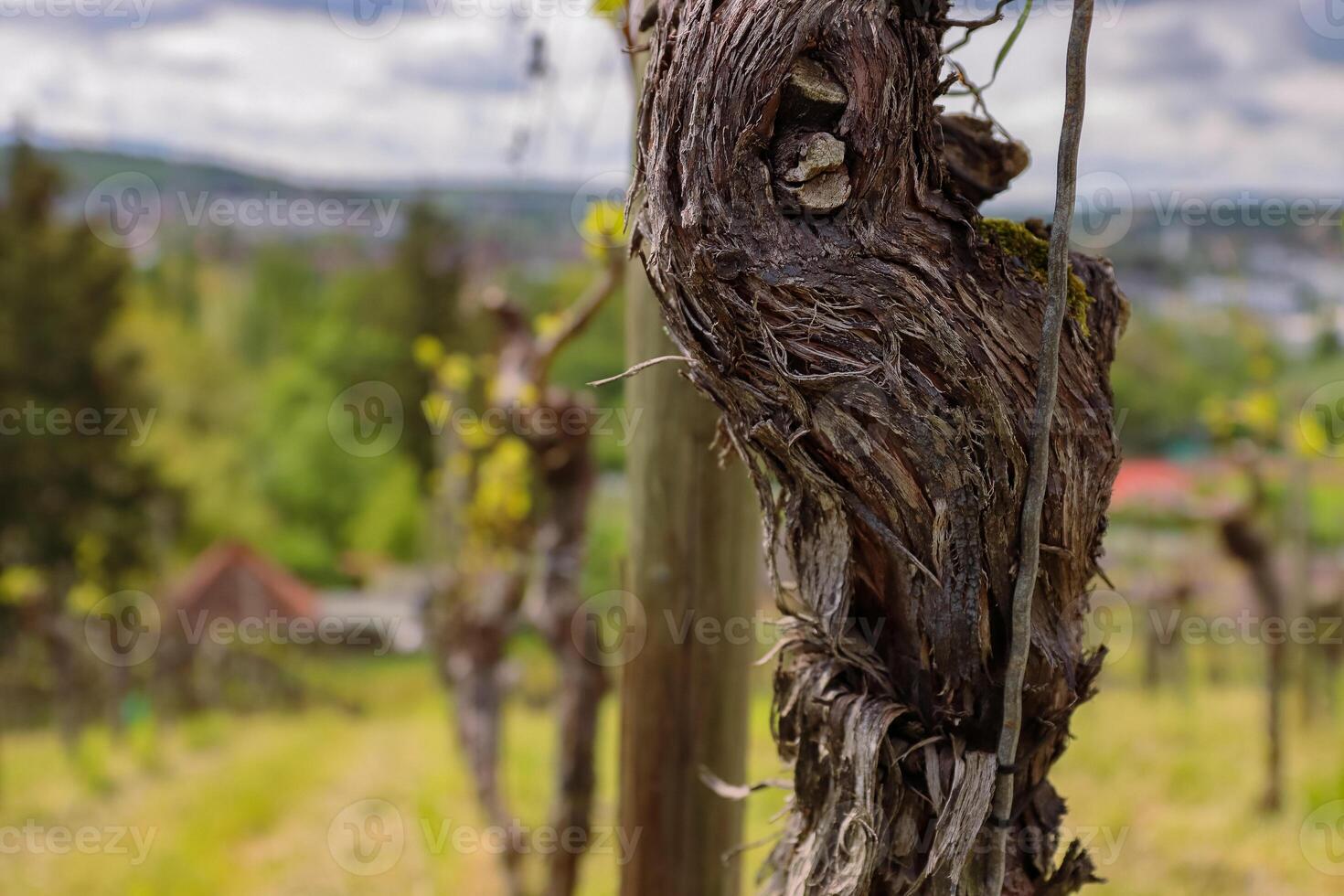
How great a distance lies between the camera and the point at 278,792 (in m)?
5.77

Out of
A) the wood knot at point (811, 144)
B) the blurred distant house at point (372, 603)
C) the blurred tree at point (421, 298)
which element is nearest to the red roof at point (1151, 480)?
the wood knot at point (811, 144)

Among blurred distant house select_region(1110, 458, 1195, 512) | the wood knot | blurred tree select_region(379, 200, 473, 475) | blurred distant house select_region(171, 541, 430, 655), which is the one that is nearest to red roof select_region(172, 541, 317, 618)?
blurred distant house select_region(171, 541, 430, 655)

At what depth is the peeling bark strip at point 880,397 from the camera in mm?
894

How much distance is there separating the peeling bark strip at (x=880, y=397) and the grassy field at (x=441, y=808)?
2.09 metres

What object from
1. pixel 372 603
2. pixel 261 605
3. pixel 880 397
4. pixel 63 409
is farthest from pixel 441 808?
pixel 372 603

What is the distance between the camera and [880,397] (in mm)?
902

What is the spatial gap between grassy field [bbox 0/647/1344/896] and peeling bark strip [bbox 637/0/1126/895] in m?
2.09

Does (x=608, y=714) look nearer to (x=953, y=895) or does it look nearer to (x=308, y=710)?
(x=953, y=895)

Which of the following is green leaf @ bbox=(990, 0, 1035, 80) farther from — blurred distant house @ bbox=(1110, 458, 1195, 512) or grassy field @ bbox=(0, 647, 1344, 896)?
blurred distant house @ bbox=(1110, 458, 1195, 512)

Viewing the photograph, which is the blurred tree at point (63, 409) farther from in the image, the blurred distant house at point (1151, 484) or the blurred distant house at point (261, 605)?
the blurred distant house at point (1151, 484)

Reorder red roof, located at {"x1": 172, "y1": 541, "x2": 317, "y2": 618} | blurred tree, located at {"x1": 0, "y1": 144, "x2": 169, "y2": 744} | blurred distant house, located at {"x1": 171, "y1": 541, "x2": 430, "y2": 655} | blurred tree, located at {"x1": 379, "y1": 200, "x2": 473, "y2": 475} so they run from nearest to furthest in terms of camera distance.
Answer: blurred tree, located at {"x1": 0, "y1": 144, "x2": 169, "y2": 744}, blurred distant house, located at {"x1": 171, "y1": 541, "x2": 430, "y2": 655}, red roof, located at {"x1": 172, "y1": 541, "x2": 317, "y2": 618}, blurred tree, located at {"x1": 379, "y1": 200, "x2": 473, "y2": 475}

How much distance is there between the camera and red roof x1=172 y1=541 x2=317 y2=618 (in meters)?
11.7

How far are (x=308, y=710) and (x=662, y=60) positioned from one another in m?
11.8

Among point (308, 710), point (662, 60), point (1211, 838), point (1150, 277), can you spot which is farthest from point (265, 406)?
point (662, 60)
